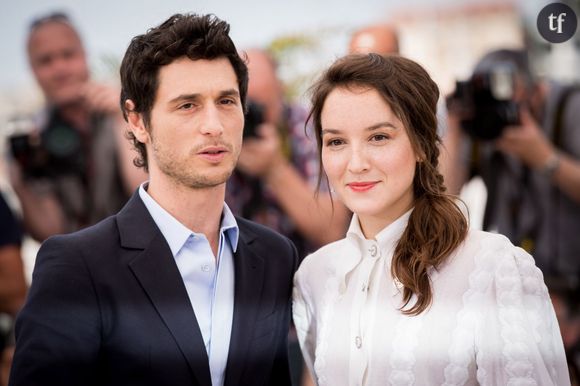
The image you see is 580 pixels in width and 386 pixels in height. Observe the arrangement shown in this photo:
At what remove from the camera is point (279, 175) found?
2.26m

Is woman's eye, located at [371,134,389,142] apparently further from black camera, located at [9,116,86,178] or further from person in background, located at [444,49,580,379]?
black camera, located at [9,116,86,178]

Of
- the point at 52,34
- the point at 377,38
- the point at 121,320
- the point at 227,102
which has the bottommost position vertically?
the point at 121,320

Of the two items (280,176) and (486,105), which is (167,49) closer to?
(280,176)

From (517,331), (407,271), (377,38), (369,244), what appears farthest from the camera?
(377,38)

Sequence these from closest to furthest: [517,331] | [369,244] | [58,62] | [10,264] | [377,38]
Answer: [517,331] → [369,244] → [377,38] → [58,62] → [10,264]

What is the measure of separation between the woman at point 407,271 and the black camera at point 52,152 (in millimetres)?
925

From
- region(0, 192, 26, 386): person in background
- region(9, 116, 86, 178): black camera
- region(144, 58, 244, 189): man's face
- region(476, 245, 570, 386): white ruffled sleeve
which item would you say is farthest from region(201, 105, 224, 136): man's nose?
region(0, 192, 26, 386): person in background

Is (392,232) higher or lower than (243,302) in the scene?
higher

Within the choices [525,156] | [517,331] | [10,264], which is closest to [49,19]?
[10,264]

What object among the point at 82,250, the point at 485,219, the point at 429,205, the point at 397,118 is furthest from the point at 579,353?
the point at 82,250

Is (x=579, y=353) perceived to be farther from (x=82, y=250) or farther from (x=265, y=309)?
(x=82, y=250)

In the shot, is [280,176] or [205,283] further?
[280,176]

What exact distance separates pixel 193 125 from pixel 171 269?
282 mm

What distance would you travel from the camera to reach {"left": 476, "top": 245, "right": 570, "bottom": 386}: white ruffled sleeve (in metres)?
1.38
